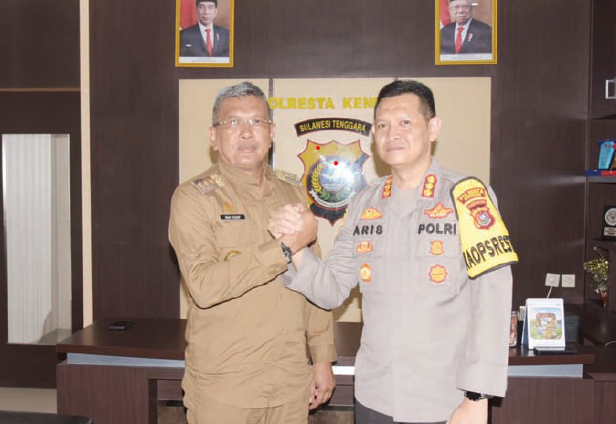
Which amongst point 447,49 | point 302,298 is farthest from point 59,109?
point 302,298

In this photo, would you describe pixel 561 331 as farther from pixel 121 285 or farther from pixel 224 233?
pixel 121 285

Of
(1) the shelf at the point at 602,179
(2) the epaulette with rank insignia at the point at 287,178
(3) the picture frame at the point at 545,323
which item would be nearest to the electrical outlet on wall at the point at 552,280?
(1) the shelf at the point at 602,179

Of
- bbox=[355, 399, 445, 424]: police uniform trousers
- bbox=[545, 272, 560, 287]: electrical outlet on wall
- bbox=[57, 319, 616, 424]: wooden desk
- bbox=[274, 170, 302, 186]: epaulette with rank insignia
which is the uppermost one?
bbox=[274, 170, 302, 186]: epaulette with rank insignia

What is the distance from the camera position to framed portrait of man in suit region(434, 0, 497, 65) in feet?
12.4

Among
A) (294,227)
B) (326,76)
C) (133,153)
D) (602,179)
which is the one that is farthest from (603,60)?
(133,153)

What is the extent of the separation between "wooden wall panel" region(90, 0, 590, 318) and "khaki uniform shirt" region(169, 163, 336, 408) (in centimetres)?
210

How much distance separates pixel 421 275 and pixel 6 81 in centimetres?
379

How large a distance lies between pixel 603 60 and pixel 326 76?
176 cm

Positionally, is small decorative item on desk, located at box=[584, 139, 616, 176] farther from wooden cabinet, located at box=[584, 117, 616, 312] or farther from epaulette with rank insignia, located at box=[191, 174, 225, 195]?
epaulette with rank insignia, located at box=[191, 174, 225, 195]

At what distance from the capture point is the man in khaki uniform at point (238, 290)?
1.78 meters

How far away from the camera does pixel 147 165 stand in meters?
3.98

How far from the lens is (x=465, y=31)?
3.79 m

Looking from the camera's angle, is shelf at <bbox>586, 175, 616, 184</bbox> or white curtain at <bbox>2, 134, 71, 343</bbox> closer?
shelf at <bbox>586, 175, 616, 184</bbox>

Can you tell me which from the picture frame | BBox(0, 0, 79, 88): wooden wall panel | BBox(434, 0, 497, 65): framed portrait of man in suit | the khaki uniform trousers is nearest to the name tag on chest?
the khaki uniform trousers
